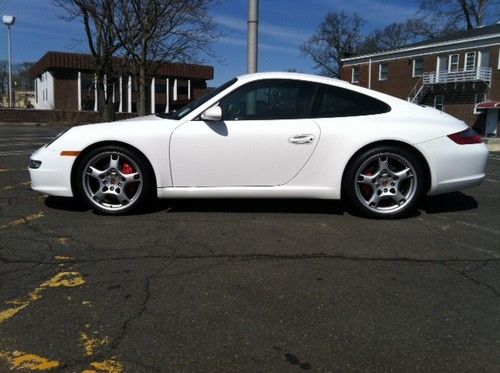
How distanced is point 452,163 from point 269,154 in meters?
1.76

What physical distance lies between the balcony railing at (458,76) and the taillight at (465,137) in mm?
33294

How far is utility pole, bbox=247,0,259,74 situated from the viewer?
8.66 m

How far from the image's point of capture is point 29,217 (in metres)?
4.72

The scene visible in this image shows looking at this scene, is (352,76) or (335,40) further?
(335,40)

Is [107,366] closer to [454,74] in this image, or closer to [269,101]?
[269,101]

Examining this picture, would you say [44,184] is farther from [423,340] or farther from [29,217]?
[423,340]

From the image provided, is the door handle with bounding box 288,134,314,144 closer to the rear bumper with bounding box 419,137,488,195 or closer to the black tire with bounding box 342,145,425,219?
the black tire with bounding box 342,145,425,219

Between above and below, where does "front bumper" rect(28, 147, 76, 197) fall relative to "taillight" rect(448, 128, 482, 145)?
below

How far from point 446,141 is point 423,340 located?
2.79 m

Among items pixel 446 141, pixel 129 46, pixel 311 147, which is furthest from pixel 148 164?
pixel 129 46

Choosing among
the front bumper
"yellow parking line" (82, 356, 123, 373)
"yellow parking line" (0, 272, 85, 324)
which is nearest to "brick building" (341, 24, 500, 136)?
the front bumper

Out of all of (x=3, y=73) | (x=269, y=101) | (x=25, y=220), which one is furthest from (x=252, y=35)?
(x=3, y=73)

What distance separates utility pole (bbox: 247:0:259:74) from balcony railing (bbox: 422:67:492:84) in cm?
3053

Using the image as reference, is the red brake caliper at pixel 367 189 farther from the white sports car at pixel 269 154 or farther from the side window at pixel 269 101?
the side window at pixel 269 101
